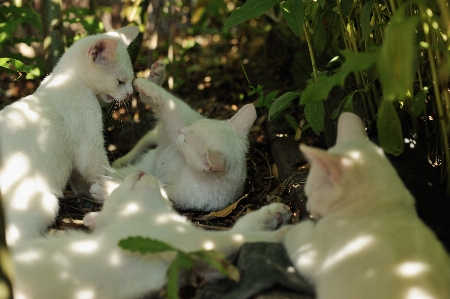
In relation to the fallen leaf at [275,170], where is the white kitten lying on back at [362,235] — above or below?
above

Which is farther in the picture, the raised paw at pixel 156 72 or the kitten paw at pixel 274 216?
the raised paw at pixel 156 72

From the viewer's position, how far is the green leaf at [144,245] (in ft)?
7.20

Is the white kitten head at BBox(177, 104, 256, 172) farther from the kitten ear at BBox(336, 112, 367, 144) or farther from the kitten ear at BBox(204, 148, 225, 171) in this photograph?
the kitten ear at BBox(336, 112, 367, 144)

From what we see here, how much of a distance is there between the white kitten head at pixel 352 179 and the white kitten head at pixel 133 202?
830mm

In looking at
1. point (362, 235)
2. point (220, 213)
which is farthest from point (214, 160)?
point (362, 235)

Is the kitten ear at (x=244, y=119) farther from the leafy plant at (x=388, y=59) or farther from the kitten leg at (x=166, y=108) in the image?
the leafy plant at (x=388, y=59)

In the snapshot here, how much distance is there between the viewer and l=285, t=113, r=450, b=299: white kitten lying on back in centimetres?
199

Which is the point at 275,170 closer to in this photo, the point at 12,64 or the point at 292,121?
the point at 292,121

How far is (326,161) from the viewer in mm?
2211

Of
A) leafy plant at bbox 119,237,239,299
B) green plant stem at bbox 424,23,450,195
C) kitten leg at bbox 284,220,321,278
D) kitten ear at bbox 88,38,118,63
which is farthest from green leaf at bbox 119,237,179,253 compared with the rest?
kitten ear at bbox 88,38,118,63

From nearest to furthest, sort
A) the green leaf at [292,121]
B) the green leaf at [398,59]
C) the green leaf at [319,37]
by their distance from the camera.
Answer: the green leaf at [398,59]
the green leaf at [319,37]
the green leaf at [292,121]

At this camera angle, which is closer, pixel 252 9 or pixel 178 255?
pixel 178 255

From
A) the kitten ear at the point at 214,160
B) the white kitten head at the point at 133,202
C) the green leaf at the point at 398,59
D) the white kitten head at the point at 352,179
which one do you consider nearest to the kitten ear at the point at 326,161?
the white kitten head at the point at 352,179

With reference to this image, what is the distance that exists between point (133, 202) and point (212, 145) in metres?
0.96
